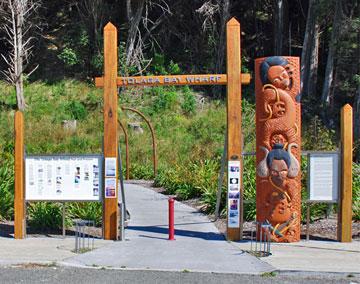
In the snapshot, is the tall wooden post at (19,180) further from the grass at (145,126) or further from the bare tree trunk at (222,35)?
the bare tree trunk at (222,35)

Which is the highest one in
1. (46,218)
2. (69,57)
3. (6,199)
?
(69,57)

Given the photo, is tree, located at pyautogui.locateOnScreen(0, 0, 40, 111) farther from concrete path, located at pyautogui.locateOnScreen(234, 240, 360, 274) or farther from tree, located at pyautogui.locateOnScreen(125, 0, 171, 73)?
concrete path, located at pyautogui.locateOnScreen(234, 240, 360, 274)

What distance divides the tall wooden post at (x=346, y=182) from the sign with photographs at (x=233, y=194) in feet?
6.60

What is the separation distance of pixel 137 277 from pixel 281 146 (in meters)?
4.65

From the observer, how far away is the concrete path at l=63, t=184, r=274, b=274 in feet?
32.7

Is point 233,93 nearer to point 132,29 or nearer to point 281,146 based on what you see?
point 281,146

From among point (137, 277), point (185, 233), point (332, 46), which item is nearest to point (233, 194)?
point (185, 233)

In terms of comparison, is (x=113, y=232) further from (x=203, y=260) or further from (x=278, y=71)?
(x=278, y=71)

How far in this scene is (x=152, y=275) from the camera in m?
9.23

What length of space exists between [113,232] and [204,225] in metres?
2.84

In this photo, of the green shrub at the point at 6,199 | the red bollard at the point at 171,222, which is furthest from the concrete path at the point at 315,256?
the green shrub at the point at 6,199

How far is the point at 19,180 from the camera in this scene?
42.2 feet

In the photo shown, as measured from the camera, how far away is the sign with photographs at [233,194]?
12773 millimetres

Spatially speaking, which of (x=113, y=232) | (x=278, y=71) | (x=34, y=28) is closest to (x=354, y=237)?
(x=278, y=71)
